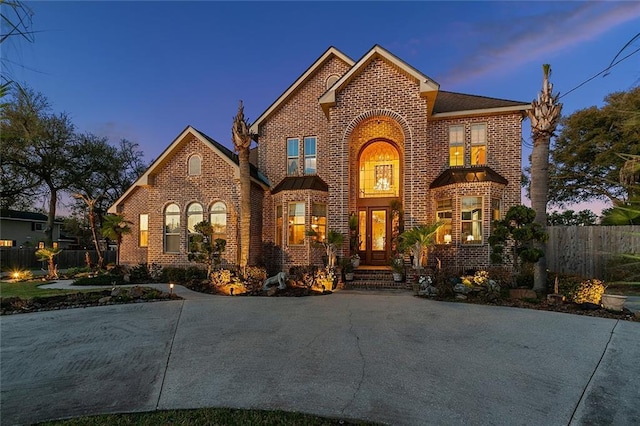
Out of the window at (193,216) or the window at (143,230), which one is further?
the window at (143,230)

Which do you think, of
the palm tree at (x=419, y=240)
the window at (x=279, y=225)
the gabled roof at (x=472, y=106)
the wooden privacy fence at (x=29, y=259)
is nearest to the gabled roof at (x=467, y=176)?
the gabled roof at (x=472, y=106)

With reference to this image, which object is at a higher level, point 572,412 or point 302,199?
point 302,199

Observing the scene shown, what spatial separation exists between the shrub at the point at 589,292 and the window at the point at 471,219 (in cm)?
433

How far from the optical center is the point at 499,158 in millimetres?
13383

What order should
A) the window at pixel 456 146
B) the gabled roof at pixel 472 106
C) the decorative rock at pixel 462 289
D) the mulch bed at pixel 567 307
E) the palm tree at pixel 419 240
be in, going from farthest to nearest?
the window at pixel 456 146, the gabled roof at pixel 472 106, the palm tree at pixel 419 240, the decorative rock at pixel 462 289, the mulch bed at pixel 567 307

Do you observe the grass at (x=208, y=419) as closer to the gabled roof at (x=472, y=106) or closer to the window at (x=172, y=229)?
the window at (x=172, y=229)

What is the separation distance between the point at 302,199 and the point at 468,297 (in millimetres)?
7516

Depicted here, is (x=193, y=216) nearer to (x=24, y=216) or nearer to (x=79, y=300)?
(x=79, y=300)

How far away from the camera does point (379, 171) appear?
15086 mm

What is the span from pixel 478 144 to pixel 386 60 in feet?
17.2

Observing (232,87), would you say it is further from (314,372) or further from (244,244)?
(314,372)

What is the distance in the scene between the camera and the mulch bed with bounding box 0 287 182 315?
8406mm

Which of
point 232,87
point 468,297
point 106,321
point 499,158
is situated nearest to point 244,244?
point 106,321

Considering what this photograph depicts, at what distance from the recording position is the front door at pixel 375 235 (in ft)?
47.9
